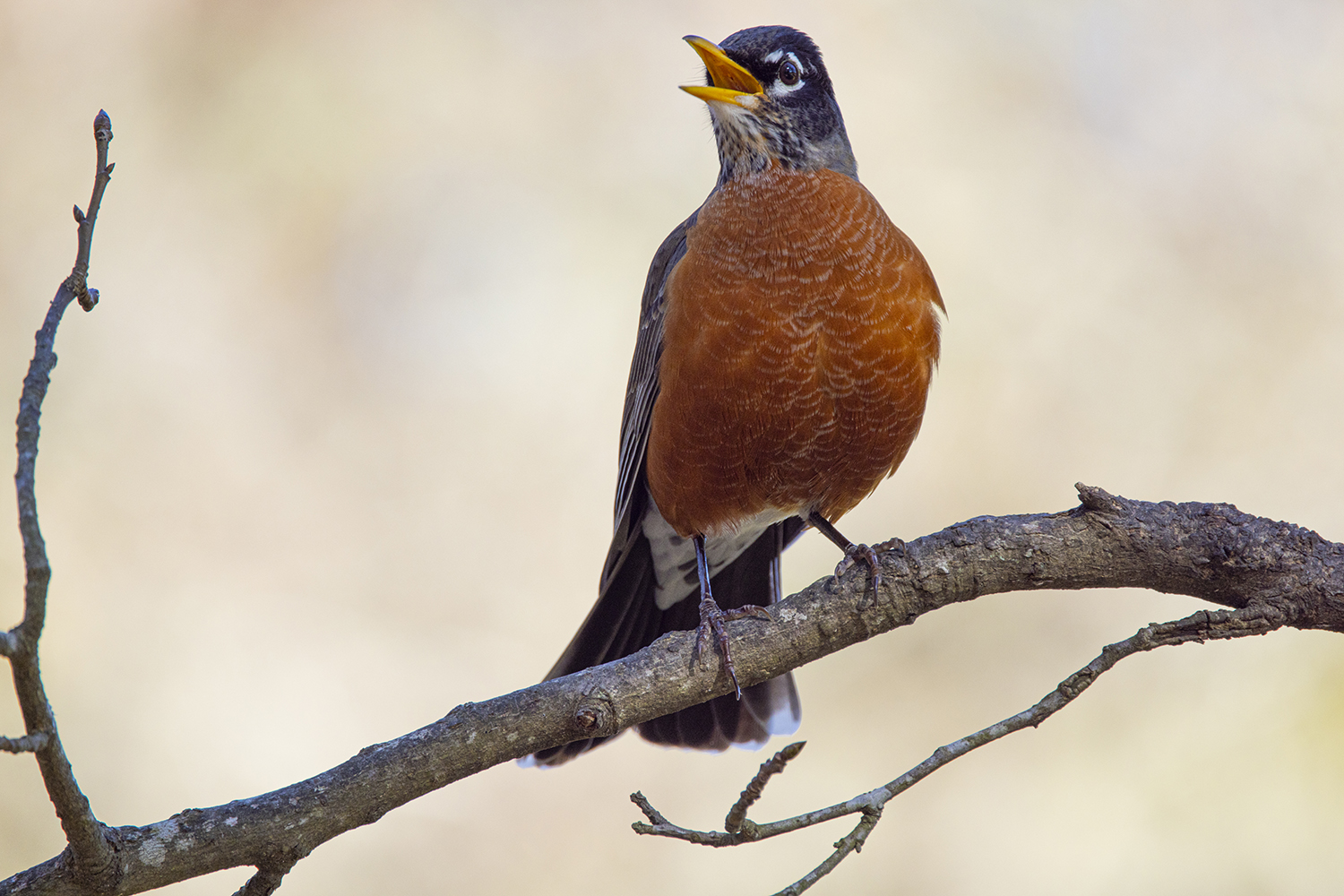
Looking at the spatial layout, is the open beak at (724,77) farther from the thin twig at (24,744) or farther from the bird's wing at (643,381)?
the thin twig at (24,744)

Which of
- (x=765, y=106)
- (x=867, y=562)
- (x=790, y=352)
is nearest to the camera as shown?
(x=867, y=562)

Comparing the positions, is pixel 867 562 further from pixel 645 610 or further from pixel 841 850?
pixel 645 610

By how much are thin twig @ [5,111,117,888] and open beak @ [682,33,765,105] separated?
2.36 m

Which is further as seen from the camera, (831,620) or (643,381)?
(643,381)

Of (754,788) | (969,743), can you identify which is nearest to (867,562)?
(969,743)

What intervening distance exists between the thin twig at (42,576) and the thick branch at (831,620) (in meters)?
0.25

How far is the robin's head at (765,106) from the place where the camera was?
12.8ft

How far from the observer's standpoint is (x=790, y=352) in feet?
11.3

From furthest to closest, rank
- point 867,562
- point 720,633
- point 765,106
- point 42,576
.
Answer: point 765,106, point 867,562, point 720,633, point 42,576

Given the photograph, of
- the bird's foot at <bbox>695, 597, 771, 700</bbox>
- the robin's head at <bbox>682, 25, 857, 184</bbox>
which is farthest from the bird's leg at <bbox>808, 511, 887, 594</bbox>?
the robin's head at <bbox>682, 25, 857, 184</bbox>

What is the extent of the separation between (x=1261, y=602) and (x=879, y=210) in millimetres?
1883

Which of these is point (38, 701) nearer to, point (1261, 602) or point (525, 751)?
point (525, 751)

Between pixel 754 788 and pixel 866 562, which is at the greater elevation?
pixel 866 562

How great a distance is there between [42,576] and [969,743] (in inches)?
69.0
